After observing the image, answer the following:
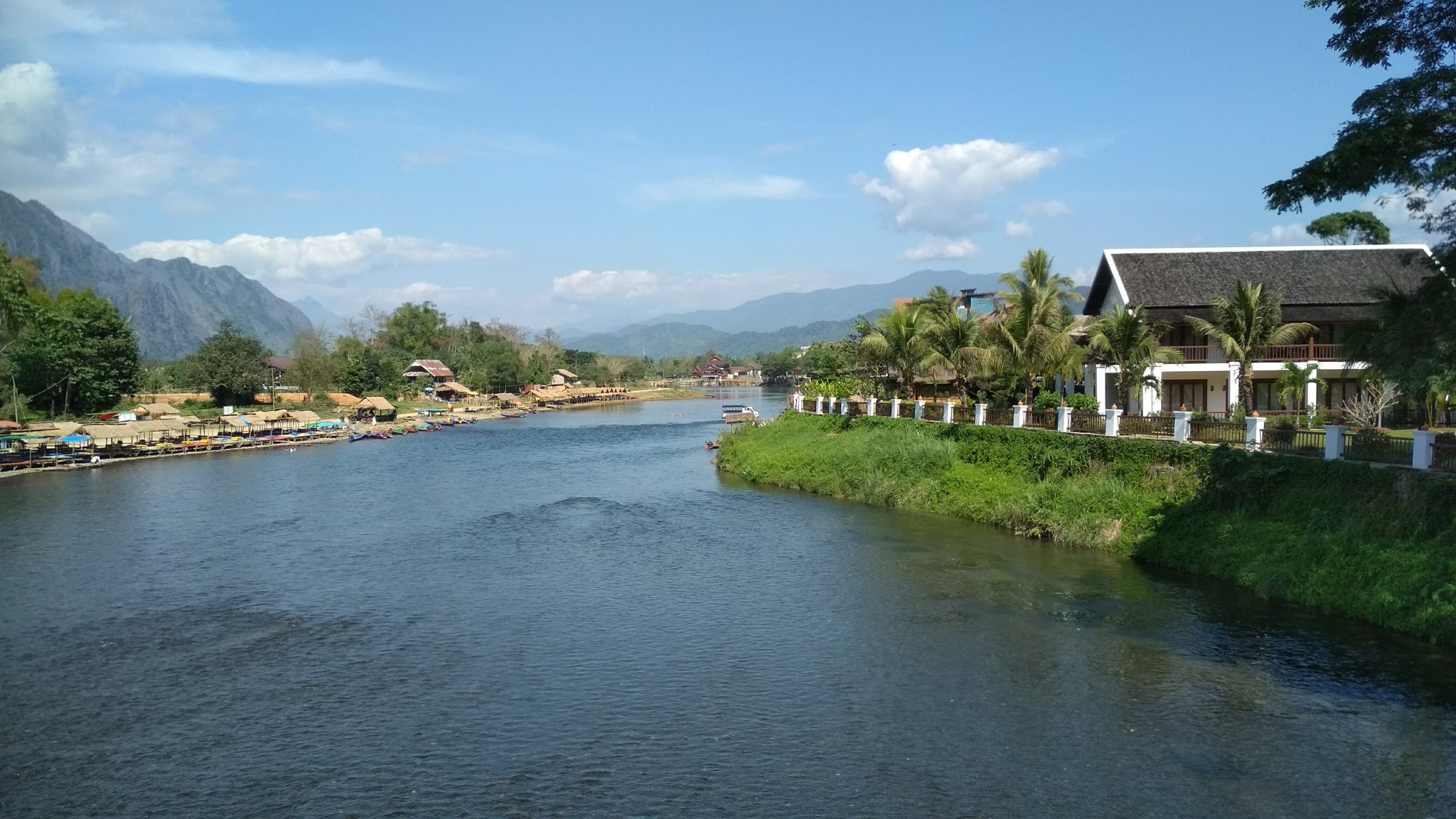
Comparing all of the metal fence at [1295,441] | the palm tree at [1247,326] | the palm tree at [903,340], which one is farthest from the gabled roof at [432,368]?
the metal fence at [1295,441]

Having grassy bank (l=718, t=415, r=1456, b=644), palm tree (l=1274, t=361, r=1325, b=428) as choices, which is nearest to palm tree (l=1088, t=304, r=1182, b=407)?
palm tree (l=1274, t=361, r=1325, b=428)

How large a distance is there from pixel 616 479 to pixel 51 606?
24.2 m

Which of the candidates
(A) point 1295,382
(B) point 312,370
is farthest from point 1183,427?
(B) point 312,370

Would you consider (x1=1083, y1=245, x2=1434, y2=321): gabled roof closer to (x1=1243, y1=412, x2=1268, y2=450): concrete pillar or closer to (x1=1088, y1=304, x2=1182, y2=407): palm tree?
(x1=1088, y1=304, x2=1182, y2=407): palm tree

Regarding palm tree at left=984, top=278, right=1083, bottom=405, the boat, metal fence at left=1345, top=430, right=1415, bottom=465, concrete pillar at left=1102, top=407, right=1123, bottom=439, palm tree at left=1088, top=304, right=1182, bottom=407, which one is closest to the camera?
metal fence at left=1345, top=430, right=1415, bottom=465

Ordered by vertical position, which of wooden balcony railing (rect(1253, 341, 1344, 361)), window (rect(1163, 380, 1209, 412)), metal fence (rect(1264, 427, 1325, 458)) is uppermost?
wooden balcony railing (rect(1253, 341, 1344, 361))

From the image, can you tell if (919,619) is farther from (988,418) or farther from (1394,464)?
(988,418)

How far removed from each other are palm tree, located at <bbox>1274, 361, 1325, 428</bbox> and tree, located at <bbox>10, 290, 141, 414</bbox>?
64.0 m

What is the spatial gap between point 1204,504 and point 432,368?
10143cm

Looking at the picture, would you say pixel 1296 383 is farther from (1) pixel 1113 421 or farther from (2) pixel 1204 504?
(2) pixel 1204 504

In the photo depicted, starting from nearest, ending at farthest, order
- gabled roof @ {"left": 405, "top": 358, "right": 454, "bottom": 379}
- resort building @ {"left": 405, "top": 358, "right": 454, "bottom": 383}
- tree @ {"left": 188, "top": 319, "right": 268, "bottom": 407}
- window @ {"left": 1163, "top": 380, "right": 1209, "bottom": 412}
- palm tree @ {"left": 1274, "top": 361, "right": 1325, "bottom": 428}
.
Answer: palm tree @ {"left": 1274, "top": 361, "right": 1325, "bottom": 428}
window @ {"left": 1163, "top": 380, "right": 1209, "bottom": 412}
tree @ {"left": 188, "top": 319, "right": 268, "bottom": 407}
resort building @ {"left": 405, "top": 358, "right": 454, "bottom": 383}
gabled roof @ {"left": 405, "top": 358, "right": 454, "bottom": 379}

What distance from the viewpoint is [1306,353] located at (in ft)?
120

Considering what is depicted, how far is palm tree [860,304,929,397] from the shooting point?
1623 inches

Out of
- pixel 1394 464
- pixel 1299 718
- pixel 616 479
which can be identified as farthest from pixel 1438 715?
pixel 616 479
